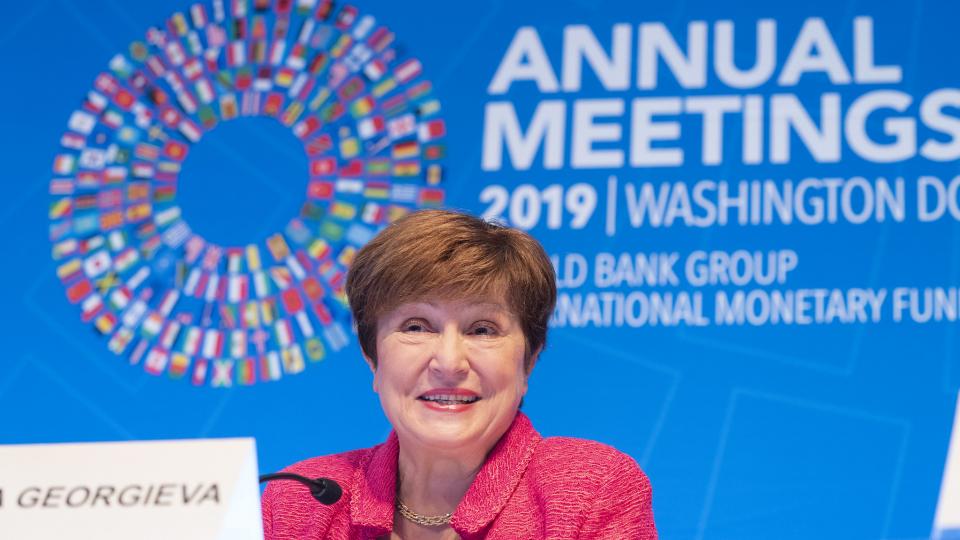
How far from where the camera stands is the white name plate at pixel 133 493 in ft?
5.03

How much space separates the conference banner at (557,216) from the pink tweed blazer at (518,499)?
922 mm

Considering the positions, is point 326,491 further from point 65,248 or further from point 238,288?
point 65,248

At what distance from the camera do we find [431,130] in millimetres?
3406

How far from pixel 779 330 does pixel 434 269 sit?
3.89 feet

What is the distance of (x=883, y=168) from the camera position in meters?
3.15

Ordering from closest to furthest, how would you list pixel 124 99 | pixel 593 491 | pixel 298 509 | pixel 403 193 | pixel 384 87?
1. pixel 593 491
2. pixel 298 509
3. pixel 403 193
4. pixel 384 87
5. pixel 124 99

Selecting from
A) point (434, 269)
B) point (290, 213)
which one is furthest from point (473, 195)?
point (434, 269)

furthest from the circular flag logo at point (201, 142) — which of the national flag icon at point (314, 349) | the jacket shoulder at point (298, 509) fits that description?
the jacket shoulder at point (298, 509)

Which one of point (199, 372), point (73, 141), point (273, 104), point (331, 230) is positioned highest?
point (273, 104)

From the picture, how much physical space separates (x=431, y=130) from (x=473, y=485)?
4.66 ft

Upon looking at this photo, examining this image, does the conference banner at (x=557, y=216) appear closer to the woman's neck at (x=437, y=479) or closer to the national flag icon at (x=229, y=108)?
the national flag icon at (x=229, y=108)

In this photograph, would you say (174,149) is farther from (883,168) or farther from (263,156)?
(883,168)

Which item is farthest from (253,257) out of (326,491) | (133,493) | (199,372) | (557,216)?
(133,493)

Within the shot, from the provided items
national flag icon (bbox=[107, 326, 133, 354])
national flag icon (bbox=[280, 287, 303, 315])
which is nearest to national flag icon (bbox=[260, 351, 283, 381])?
national flag icon (bbox=[280, 287, 303, 315])
